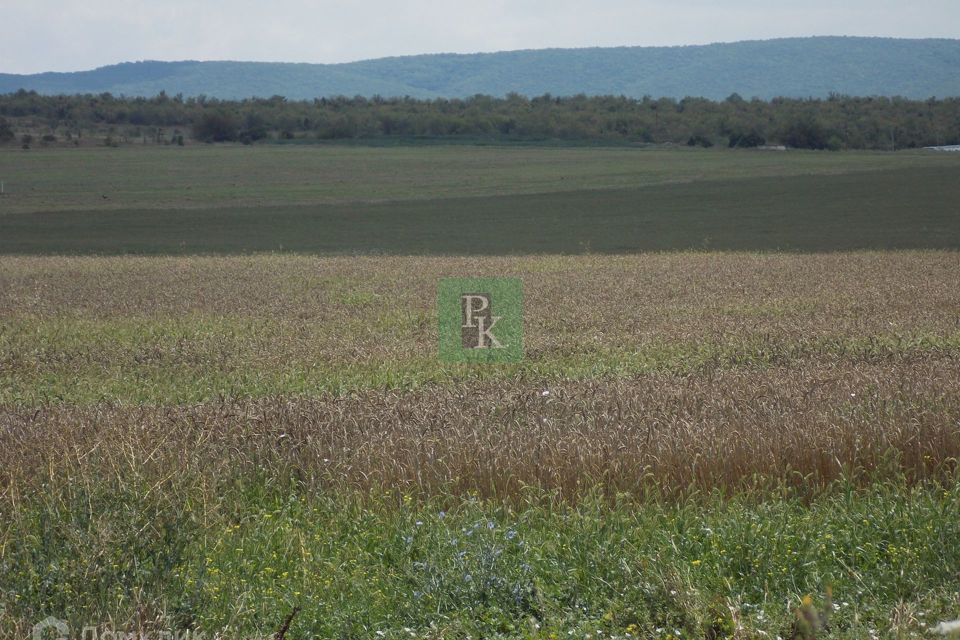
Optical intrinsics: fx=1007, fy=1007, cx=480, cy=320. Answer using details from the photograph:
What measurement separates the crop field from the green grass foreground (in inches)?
0.7

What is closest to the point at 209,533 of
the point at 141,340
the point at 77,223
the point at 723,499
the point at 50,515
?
the point at 50,515

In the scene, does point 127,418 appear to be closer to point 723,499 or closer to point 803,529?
point 723,499

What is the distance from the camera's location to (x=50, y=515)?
5250 mm

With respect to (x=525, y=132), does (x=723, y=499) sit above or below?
below

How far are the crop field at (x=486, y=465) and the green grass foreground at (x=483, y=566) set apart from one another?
0.02m

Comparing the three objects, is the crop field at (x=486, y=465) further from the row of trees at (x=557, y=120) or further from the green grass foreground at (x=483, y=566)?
the row of trees at (x=557, y=120)

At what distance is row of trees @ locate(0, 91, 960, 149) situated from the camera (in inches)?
3807

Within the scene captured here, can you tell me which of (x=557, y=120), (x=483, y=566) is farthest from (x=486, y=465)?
(x=557, y=120)

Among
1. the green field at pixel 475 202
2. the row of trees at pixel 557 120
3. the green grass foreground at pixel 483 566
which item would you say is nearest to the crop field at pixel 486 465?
the green grass foreground at pixel 483 566

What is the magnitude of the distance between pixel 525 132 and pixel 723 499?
102440mm

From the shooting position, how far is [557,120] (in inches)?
4365

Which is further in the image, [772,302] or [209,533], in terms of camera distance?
[772,302]

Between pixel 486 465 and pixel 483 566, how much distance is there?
174 centimetres

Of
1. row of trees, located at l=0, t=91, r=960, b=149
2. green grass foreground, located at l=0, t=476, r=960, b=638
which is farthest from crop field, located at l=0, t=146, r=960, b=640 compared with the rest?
row of trees, located at l=0, t=91, r=960, b=149
